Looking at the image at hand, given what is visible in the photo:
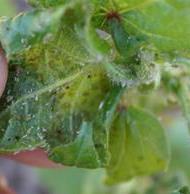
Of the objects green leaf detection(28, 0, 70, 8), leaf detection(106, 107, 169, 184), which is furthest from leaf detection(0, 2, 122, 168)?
leaf detection(106, 107, 169, 184)

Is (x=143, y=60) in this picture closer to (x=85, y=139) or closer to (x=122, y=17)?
(x=122, y=17)

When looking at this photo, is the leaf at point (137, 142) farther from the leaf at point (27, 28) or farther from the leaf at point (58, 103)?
the leaf at point (27, 28)

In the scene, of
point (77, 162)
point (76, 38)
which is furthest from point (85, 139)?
point (76, 38)

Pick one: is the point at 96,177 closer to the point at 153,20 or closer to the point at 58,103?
the point at 58,103

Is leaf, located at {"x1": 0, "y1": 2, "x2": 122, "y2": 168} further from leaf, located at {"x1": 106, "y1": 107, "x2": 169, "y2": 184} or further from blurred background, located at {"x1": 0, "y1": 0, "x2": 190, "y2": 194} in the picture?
blurred background, located at {"x1": 0, "y1": 0, "x2": 190, "y2": 194}

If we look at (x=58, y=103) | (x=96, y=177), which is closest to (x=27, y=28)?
(x=58, y=103)

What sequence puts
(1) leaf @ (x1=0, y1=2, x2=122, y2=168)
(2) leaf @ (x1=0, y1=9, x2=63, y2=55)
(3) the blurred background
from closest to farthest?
(2) leaf @ (x1=0, y1=9, x2=63, y2=55)
(1) leaf @ (x1=0, y1=2, x2=122, y2=168)
(3) the blurred background
